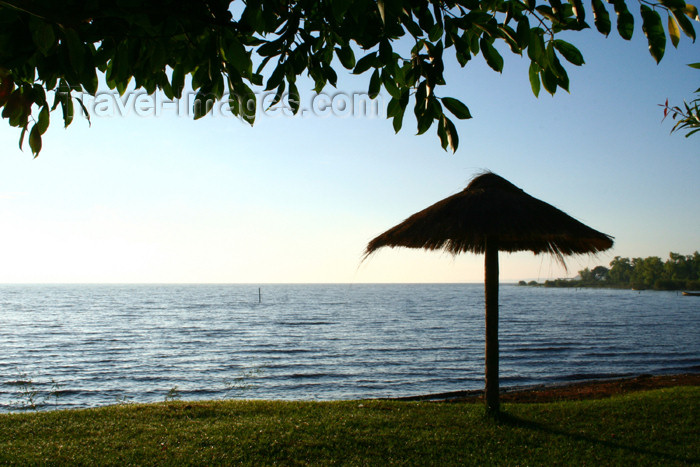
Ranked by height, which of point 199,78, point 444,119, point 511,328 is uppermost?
point 199,78

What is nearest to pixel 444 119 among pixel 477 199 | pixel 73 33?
pixel 73 33

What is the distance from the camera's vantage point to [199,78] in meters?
2.50

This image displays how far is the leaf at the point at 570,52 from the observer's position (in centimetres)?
205

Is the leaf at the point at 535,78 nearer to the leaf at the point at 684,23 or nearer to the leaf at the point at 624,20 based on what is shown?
the leaf at the point at 624,20

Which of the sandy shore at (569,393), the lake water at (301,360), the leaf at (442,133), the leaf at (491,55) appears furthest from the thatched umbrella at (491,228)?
the lake water at (301,360)

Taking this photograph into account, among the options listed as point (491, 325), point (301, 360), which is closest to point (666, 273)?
point (301, 360)

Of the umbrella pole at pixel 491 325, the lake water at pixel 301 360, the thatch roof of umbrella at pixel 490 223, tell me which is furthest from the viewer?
the lake water at pixel 301 360

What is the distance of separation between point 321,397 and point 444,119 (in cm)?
1648

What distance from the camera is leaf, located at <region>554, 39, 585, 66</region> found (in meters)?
2.05

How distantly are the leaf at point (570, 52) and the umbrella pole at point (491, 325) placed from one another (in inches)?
250

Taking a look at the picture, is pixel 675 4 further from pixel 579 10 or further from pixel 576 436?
pixel 576 436

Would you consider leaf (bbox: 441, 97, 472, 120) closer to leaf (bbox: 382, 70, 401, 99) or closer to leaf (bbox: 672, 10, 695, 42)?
leaf (bbox: 382, 70, 401, 99)

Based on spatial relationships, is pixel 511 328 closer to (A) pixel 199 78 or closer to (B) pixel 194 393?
(B) pixel 194 393

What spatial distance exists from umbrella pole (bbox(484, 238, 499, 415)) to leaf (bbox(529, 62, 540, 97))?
6249 mm
